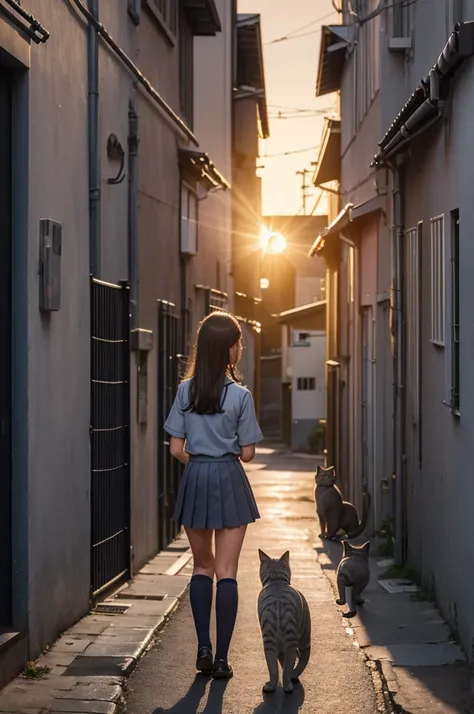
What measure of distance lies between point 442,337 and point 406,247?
281 centimetres

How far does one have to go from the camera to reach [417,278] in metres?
10.9

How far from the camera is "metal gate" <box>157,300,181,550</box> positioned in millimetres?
13297

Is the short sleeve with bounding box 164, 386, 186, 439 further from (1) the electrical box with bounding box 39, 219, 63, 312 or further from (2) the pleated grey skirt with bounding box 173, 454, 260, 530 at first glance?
(1) the electrical box with bounding box 39, 219, 63, 312

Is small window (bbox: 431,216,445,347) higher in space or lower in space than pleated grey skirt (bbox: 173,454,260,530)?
higher

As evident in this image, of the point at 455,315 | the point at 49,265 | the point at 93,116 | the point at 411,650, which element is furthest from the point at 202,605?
the point at 93,116

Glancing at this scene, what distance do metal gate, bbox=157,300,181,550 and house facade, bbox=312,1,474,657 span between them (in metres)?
2.47

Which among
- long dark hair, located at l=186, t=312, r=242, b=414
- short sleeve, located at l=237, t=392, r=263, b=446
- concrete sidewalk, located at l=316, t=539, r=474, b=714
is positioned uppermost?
long dark hair, located at l=186, t=312, r=242, b=414

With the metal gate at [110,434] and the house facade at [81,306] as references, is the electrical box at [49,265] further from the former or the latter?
the metal gate at [110,434]

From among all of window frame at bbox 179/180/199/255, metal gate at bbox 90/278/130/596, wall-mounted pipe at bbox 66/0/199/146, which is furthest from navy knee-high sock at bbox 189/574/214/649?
window frame at bbox 179/180/199/255

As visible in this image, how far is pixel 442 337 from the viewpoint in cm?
927

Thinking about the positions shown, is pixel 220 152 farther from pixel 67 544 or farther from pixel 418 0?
pixel 67 544

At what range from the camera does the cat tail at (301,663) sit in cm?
678

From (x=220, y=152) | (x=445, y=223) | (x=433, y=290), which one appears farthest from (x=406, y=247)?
(x=220, y=152)

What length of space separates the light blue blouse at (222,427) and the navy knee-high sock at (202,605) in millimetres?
746
